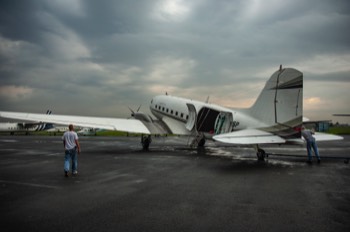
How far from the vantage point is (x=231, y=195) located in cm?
754

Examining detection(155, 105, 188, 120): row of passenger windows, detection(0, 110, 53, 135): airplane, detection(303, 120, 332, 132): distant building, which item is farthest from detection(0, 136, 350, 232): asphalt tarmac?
detection(0, 110, 53, 135): airplane

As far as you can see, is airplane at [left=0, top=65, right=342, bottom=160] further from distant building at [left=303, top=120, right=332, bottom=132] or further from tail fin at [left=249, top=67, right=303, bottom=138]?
distant building at [left=303, top=120, right=332, bottom=132]

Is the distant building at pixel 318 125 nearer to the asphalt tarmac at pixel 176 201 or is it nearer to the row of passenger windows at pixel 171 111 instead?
the asphalt tarmac at pixel 176 201

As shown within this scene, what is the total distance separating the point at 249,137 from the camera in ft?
42.4

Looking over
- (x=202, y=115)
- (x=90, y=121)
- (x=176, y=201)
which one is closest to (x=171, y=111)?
(x=202, y=115)

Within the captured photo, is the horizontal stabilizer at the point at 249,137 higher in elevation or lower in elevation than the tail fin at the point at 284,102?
lower

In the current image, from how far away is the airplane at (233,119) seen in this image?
13.1 meters

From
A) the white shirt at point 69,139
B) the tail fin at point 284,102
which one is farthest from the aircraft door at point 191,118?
the white shirt at point 69,139

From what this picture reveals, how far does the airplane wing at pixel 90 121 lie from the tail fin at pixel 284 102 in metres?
10.6

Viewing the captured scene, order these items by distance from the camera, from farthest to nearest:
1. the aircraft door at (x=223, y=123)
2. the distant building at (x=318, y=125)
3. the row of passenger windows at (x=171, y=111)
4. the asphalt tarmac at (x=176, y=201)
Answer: the row of passenger windows at (x=171, y=111), the aircraft door at (x=223, y=123), the distant building at (x=318, y=125), the asphalt tarmac at (x=176, y=201)

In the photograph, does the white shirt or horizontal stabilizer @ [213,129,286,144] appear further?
horizontal stabilizer @ [213,129,286,144]

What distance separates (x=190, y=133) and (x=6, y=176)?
13.8 metres

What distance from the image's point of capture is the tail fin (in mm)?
13047

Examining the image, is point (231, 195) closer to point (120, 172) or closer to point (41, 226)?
point (41, 226)
